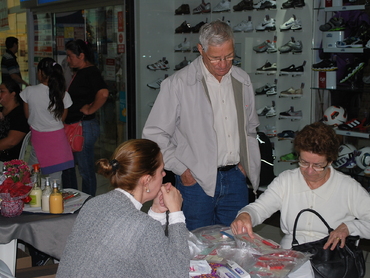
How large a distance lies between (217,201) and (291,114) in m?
2.82

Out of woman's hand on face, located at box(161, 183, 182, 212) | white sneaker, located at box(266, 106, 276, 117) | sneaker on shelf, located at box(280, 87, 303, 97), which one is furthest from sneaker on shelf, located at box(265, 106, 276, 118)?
woman's hand on face, located at box(161, 183, 182, 212)

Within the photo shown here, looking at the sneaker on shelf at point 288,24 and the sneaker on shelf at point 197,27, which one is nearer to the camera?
the sneaker on shelf at point 288,24

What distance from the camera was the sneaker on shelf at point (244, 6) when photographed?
228 inches

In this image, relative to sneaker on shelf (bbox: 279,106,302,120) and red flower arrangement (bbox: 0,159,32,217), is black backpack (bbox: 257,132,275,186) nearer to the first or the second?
sneaker on shelf (bbox: 279,106,302,120)

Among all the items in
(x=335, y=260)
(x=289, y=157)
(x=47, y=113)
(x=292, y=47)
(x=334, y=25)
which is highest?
(x=334, y=25)

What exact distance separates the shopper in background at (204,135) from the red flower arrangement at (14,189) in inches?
32.4

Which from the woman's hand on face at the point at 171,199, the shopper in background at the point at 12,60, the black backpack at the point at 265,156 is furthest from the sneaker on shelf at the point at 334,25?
the shopper in background at the point at 12,60

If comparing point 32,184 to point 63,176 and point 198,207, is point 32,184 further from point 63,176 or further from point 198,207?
point 63,176

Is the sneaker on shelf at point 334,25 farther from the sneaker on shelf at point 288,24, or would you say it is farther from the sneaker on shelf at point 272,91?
the sneaker on shelf at point 272,91

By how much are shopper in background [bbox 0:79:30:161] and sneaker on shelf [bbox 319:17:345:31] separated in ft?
10.3

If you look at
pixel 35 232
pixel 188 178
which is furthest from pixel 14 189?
pixel 188 178

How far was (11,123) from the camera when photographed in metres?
4.48

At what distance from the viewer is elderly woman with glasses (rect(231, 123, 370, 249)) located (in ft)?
8.11

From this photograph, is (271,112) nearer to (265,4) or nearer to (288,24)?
(288,24)
